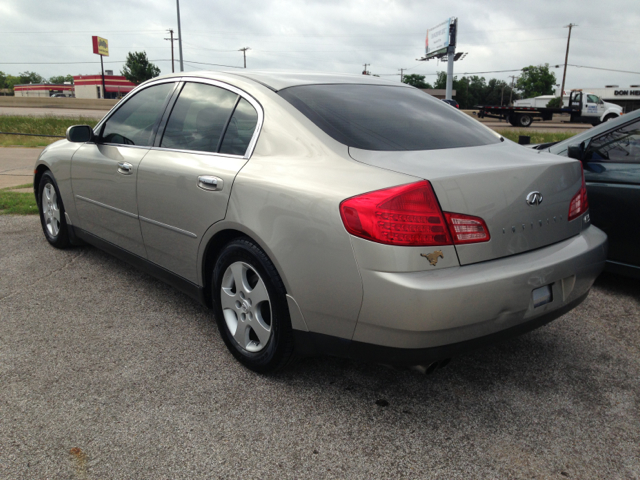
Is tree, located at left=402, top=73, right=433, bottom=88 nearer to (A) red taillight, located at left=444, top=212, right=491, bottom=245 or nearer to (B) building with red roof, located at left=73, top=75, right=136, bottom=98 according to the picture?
(B) building with red roof, located at left=73, top=75, right=136, bottom=98

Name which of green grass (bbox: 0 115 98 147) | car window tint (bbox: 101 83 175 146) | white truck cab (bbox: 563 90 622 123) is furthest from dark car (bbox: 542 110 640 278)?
white truck cab (bbox: 563 90 622 123)

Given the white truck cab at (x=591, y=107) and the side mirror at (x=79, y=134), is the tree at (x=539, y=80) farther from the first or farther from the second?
the side mirror at (x=79, y=134)

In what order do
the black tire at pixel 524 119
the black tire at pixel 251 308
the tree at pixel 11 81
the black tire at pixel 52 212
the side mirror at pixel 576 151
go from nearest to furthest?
the black tire at pixel 251 308 < the side mirror at pixel 576 151 < the black tire at pixel 52 212 < the black tire at pixel 524 119 < the tree at pixel 11 81

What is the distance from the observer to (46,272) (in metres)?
4.37

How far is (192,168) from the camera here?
297 cm

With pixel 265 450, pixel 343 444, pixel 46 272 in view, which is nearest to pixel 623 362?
pixel 343 444

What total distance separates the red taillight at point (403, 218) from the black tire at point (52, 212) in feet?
11.3

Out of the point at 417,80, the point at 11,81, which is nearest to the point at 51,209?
the point at 417,80

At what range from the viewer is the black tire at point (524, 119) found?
35906 millimetres

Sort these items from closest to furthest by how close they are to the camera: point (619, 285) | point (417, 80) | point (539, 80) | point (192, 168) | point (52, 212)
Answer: point (192, 168), point (619, 285), point (52, 212), point (539, 80), point (417, 80)

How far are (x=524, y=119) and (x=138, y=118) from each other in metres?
36.3

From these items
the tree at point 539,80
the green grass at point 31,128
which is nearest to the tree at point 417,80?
the tree at point 539,80

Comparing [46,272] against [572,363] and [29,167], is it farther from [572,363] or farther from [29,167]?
[29,167]

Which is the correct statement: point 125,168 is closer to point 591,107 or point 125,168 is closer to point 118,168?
point 118,168
